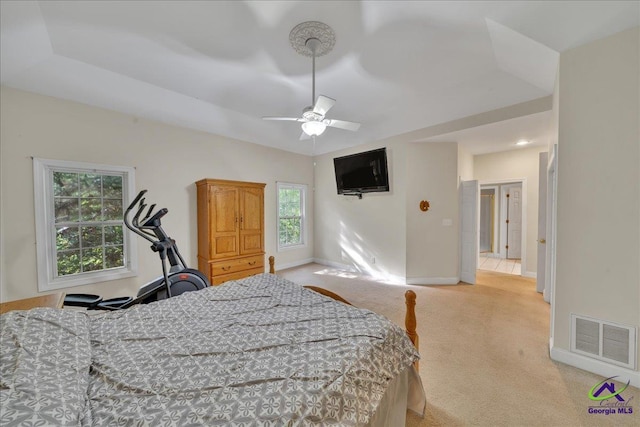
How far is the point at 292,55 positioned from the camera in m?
2.62

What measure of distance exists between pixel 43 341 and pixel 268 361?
3.40 ft

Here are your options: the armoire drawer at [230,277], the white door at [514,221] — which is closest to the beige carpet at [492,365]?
the armoire drawer at [230,277]

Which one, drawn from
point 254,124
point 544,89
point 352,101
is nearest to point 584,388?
point 544,89

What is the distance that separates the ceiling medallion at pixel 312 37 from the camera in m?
2.20

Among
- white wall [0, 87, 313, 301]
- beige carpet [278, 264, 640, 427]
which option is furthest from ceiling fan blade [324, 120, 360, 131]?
white wall [0, 87, 313, 301]

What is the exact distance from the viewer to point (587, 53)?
2.03 meters

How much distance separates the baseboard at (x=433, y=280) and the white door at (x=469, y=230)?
23cm

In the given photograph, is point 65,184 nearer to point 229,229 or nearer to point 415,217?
point 229,229

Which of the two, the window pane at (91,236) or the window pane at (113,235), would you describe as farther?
the window pane at (113,235)

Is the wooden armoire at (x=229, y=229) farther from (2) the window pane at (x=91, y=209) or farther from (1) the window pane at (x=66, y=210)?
(1) the window pane at (x=66, y=210)

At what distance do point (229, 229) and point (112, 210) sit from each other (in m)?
1.53

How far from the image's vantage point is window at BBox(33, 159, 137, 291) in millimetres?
2852

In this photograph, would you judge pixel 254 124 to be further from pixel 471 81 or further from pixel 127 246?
pixel 471 81

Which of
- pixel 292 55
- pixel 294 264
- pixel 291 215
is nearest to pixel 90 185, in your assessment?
pixel 292 55
